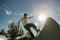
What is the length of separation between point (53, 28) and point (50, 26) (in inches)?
6.1

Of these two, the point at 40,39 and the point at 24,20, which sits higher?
the point at 24,20

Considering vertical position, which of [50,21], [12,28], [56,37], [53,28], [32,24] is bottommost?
[56,37]

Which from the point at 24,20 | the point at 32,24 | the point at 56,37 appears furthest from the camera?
the point at 24,20

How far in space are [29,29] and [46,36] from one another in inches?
133

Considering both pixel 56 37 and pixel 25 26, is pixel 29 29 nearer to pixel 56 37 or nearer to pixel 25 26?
pixel 25 26

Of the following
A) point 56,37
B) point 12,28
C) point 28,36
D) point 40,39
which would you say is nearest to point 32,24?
point 28,36

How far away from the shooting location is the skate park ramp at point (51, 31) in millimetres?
4109

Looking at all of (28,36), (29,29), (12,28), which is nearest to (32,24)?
(29,29)

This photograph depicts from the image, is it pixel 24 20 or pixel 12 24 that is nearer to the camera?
pixel 24 20

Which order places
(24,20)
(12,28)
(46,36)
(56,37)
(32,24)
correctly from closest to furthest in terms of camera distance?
(56,37)
(46,36)
(32,24)
(24,20)
(12,28)

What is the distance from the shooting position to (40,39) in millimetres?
4539

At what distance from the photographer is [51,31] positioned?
4262 millimetres

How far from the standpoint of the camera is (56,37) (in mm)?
4031

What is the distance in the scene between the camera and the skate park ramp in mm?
4109
